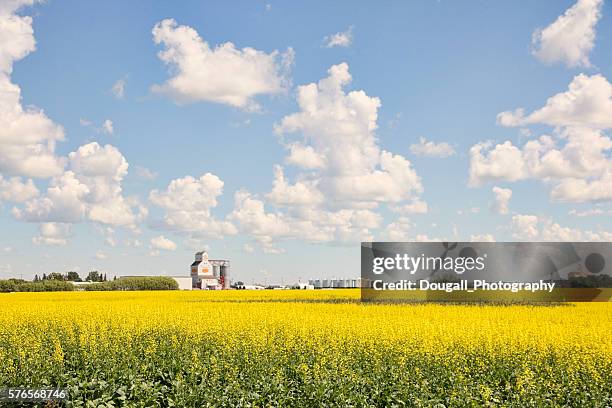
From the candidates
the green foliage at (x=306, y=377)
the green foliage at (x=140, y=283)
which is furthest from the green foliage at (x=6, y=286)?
the green foliage at (x=306, y=377)

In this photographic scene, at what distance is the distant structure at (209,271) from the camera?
134 metres

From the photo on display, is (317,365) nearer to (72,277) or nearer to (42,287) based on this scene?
(42,287)

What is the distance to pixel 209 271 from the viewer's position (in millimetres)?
138250

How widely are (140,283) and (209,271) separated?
1551 inches

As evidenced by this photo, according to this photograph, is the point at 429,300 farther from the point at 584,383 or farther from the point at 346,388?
the point at 346,388

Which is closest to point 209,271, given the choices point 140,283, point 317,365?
point 140,283

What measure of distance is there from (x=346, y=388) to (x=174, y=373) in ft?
16.4

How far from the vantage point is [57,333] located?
21812 millimetres

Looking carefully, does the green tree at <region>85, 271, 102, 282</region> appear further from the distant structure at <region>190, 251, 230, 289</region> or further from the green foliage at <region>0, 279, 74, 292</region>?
the green foliage at <region>0, 279, 74, 292</region>

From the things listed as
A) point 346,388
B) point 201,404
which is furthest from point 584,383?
point 201,404

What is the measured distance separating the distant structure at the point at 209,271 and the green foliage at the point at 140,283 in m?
28.6

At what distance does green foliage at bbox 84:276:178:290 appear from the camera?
307 feet

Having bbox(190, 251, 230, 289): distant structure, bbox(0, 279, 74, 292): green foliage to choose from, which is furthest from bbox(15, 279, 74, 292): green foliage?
bbox(190, 251, 230, 289): distant structure

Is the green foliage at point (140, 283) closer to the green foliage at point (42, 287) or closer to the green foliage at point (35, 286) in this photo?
the green foliage at point (35, 286)
